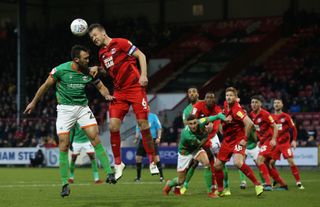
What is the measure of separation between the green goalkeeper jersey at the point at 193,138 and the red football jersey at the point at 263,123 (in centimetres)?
314

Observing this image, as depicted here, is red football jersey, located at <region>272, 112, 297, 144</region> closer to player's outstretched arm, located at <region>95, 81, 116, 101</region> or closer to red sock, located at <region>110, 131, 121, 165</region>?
player's outstretched arm, located at <region>95, 81, 116, 101</region>

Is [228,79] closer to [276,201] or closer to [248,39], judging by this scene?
[248,39]

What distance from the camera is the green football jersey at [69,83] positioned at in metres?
13.9

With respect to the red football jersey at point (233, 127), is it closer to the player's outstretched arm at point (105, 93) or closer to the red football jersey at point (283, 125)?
the player's outstretched arm at point (105, 93)

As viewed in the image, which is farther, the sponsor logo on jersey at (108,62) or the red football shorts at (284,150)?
the red football shorts at (284,150)

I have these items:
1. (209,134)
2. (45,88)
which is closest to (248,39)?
(209,134)

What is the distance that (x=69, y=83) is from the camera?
14.0 m

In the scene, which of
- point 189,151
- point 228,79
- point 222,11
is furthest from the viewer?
point 222,11

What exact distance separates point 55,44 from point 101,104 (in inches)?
469

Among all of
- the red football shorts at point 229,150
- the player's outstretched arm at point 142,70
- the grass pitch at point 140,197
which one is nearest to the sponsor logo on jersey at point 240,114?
the red football shorts at point 229,150

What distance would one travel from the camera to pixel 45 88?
13.6 metres

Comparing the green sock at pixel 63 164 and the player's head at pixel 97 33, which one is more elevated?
the player's head at pixel 97 33

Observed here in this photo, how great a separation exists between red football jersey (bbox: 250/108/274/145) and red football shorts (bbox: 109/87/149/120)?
575cm

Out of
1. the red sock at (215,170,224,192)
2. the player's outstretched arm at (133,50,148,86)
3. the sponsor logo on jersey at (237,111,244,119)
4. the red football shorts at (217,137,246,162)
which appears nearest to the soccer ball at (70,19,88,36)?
the player's outstretched arm at (133,50,148,86)
